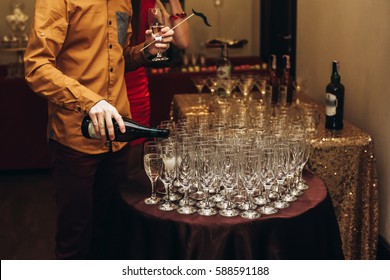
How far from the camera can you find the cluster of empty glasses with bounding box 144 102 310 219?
1867mm

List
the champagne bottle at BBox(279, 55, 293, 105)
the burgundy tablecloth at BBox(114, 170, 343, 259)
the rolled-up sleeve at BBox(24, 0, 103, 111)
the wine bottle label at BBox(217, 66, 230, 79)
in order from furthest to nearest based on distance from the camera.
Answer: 1. the wine bottle label at BBox(217, 66, 230, 79)
2. the champagne bottle at BBox(279, 55, 293, 105)
3. the rolled-up sleeve at BBox(24, 0, 103, 111)
4. the burgundy tablecloth at BBox(114, 170, 343, 259)

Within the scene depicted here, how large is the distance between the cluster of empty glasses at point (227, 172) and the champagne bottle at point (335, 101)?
822 mm

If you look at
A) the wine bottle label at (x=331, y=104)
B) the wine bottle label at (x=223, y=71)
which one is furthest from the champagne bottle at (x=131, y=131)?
the wine bottle label at (x=223, y=71)

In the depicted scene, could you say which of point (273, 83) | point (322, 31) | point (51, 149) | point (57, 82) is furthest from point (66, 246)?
point (322, 31)

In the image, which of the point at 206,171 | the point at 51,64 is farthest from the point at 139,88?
the point at 206,171

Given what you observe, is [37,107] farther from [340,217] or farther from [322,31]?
[340,217]

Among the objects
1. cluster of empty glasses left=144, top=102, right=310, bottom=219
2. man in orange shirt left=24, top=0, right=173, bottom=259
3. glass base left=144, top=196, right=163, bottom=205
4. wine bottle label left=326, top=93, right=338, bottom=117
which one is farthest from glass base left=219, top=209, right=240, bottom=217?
wine bottle label left=326, top=93, right=338, bottom=117

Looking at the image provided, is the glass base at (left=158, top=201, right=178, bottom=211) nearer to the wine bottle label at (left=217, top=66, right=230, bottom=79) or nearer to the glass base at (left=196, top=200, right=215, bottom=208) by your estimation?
the glass base at (left=196, top=200, right=215, bottom=208)

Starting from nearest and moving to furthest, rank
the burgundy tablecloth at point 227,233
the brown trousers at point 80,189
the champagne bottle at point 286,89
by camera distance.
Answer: the burgundy tablecloth at point 227,233
the brown trousers at point 80,189
the champagne bottle at point 286,89

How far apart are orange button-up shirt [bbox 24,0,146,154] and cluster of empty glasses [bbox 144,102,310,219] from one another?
0.33 meters

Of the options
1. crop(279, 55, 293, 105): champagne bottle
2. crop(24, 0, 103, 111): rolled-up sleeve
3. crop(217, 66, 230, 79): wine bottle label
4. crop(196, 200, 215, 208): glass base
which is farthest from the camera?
crop(217, 66, 230, 79): wine bottle label

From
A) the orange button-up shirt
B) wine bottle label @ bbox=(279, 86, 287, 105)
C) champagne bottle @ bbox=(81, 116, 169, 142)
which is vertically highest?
the orange button-up shirt

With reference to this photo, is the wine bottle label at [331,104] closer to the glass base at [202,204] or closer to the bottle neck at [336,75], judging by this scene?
the bottle neck at [336,75]

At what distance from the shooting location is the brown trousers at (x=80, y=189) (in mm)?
2311
